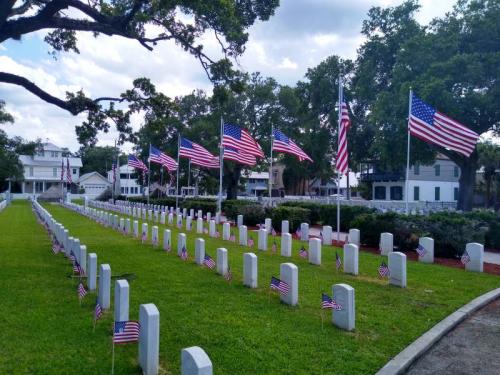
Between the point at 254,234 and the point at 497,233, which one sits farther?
the point at 254,234

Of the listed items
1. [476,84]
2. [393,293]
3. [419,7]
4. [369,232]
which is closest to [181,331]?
[393,293]

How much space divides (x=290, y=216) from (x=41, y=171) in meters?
61.8

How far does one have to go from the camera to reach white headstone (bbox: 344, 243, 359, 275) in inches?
427

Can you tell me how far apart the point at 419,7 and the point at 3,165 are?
48274mm

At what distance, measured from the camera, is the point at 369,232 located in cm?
1581

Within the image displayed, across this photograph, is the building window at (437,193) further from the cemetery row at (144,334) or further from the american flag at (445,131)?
the cemetery row at (144,334)

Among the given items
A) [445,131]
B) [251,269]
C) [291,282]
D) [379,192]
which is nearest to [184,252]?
[251,269]

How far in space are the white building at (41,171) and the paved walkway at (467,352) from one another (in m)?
71.2

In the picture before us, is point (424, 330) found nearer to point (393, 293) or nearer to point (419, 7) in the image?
point (393, 293)

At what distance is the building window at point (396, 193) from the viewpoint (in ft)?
169

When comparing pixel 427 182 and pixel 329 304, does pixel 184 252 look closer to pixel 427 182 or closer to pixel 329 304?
pixel 329 304

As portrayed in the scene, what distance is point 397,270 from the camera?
9562mm

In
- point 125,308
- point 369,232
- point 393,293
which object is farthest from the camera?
point 369,232

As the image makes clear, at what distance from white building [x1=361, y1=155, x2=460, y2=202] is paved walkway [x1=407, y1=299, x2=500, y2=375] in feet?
141
